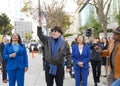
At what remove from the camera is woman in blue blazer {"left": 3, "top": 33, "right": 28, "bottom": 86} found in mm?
9164

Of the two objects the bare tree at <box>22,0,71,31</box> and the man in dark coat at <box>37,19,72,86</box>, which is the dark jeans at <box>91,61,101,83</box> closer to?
the man in dark coat at <box>37,19,72,86</box>

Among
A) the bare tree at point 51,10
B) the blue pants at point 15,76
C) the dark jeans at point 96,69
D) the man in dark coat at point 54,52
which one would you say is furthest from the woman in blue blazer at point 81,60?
the bare tree at point 51,10

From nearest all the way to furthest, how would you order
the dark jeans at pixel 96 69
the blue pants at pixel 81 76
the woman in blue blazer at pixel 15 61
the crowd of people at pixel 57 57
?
the crowd of people at pixel 57 57
the woman in blue blazer at pixel 15 61
the blue pants at pixel 81 76
the dark jeans at pixel 96 69

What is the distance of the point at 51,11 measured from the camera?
2131 inches

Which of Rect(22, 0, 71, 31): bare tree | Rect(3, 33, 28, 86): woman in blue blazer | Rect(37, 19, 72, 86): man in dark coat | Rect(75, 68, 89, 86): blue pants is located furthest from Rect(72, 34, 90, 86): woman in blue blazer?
Rect(22, 0, 71, 31): bare tree

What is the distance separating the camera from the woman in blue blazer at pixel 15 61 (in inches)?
361

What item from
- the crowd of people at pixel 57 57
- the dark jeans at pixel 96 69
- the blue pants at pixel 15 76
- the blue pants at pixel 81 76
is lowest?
the dark jeans at pixel 96 69

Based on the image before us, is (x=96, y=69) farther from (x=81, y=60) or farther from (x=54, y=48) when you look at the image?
(x=54, y=48)

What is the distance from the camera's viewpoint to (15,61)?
30.2 ft

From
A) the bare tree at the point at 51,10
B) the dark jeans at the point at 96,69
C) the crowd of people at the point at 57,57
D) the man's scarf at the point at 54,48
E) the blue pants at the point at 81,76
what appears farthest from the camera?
the bare tree at the point at 51,10

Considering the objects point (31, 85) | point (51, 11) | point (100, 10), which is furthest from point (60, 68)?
point (51, 11)

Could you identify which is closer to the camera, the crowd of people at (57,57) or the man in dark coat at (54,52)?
the crowd of people at (57,57)

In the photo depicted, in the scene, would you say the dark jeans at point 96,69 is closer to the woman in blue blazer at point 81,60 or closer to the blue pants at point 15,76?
the woman in blue blazer at point 81,60

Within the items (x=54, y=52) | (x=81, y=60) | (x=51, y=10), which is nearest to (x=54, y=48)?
(x=54, y=52)
